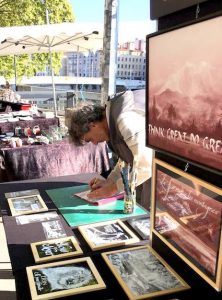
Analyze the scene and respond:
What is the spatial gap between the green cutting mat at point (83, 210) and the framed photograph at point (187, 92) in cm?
56

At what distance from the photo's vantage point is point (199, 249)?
97 centimetres

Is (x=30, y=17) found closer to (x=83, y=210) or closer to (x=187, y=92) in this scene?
(x=83, y=210)

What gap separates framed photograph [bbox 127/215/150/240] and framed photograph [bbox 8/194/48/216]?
440mm

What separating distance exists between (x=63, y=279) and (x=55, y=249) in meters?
0.20

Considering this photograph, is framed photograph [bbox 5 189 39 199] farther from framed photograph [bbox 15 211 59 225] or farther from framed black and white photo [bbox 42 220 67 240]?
framed black and white photo [bbox 42 220 67 240]

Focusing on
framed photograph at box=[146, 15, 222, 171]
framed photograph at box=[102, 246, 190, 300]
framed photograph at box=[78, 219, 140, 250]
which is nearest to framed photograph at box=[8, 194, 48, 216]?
framed photograph at box=[78, 219, 140, 250]

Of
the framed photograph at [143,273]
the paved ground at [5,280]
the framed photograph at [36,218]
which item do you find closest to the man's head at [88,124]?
the framed photograph at [36,218]

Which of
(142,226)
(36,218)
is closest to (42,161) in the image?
(36,218)

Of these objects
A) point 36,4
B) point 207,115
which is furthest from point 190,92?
point 36,4

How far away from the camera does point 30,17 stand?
36.2ft

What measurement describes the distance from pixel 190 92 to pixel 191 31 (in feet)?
0.50

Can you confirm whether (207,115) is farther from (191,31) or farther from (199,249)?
(199,249)

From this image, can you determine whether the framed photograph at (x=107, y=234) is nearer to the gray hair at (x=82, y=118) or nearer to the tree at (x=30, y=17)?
the gray hair at (x=82, y=118)

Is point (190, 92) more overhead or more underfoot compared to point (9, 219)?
more overhead
